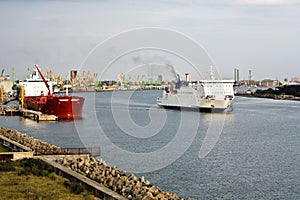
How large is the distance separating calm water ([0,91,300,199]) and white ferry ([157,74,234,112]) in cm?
1114

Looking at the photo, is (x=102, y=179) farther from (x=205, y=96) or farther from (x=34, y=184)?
(x=205, y=96)

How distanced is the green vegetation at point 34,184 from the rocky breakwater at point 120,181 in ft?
2.79

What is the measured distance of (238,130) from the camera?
30500mm

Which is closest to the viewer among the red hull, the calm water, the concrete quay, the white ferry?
the concrete quay

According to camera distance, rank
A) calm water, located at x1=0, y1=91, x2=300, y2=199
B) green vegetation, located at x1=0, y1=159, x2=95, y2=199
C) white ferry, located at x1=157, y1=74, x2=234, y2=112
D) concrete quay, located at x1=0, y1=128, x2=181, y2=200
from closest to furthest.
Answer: green vegetation, located at x1=0, y1=159, x2=95, y2=199 → concrete quay, located at x1=0, y1=128, x2=181, y2=200 → calm water, located at x1=0, y1=91, x2=300, y2=199 → white ferry, located at x1=157, y1=74, x2=234, y2=112

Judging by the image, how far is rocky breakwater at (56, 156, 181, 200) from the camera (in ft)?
35.9

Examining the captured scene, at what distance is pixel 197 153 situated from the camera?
20.8 meters

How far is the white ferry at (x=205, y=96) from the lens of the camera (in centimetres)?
4697

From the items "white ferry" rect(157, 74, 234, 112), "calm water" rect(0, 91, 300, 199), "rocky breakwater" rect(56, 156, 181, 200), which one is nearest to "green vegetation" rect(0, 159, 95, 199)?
"rocky breakwater" rect(56, 156, 181, 200)

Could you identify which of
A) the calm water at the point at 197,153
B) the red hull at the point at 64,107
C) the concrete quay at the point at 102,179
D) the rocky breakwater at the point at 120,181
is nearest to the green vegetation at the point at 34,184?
the concrete quay at the point at 102,179

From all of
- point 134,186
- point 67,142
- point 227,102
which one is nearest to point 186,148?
point 67,142

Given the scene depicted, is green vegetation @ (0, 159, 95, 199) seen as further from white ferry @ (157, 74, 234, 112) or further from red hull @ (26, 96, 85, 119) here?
white ferry @ (157, 74, 234, 112)

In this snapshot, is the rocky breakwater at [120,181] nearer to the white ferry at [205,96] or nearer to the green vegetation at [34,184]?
the green vegetation at [34,184]

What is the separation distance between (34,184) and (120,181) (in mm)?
2198
